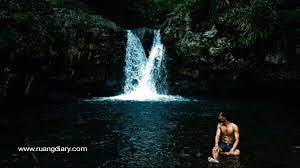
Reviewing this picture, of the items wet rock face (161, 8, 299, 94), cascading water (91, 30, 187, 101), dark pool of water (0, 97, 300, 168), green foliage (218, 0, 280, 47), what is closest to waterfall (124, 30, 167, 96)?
cascading water (91, 30, 187, 101)

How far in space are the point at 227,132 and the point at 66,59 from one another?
16.6 metres

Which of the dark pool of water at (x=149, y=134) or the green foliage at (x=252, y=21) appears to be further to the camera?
the green foliage at (x=252, y=21)

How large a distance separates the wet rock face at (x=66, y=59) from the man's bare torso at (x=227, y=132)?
43.4 ft

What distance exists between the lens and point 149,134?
589 inches

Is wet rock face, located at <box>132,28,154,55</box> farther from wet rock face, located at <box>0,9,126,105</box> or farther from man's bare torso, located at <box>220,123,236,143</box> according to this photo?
man's bare torso, located at <box>220,123,236,143</box>

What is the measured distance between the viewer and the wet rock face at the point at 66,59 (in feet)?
73.5

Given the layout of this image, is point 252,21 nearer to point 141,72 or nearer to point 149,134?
point 141,72

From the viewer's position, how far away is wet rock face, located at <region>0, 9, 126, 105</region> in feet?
Answer: 73.5

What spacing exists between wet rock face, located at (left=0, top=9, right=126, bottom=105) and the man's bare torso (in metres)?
13.2

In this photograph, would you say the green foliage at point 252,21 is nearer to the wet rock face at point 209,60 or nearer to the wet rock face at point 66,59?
the wet rock face at point 209,60

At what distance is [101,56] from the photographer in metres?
27.8

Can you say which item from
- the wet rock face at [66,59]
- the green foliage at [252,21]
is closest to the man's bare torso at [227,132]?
the wet rock face at [66,59]

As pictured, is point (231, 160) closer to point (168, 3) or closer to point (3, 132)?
point (3, 132)

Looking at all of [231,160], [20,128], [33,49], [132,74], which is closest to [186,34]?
[132,74]
